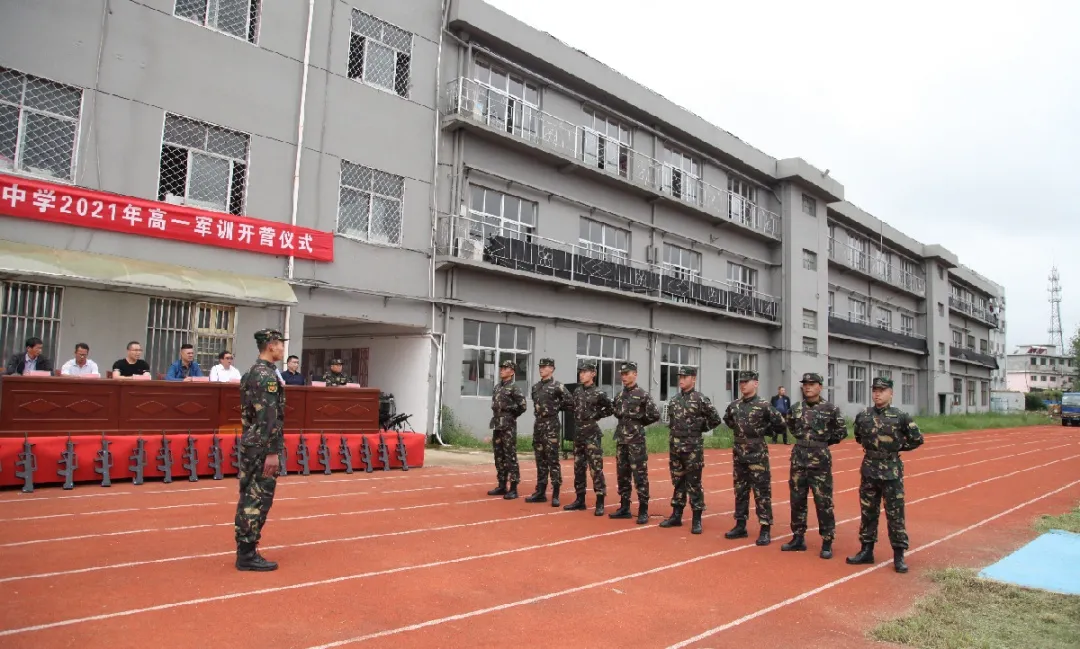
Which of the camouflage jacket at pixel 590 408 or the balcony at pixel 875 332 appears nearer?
the camouflage jacket at pixel 590 408

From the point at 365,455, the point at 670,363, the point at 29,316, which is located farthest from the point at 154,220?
the point at 670,363

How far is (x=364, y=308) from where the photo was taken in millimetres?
16016

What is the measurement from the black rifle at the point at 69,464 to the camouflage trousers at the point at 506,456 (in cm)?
539

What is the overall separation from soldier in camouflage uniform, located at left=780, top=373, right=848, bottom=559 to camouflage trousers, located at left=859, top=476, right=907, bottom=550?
0.35 metres

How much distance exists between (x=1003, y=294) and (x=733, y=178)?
49.0 m

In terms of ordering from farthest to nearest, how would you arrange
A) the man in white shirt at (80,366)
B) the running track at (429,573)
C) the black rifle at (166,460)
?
the man in white shirt at (80,366), the black rifle at (166,460), the running track at (429,573)

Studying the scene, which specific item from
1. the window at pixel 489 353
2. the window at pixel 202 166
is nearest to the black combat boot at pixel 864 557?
the window at pixel 489 353

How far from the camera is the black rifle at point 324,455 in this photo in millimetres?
11733

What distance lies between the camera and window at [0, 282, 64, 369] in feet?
37.1

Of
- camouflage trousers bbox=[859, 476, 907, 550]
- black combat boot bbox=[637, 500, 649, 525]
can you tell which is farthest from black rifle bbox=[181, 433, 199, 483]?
camouflage trousers bbox=[859, 476, 907, 550]

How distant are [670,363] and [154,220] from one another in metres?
16.5

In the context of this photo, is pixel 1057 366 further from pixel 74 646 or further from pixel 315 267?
pixel 74 646

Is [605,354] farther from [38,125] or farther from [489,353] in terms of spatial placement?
[38,125]

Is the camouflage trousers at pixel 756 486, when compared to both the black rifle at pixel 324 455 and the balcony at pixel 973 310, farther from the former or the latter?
the balcony at pixel 973 310
